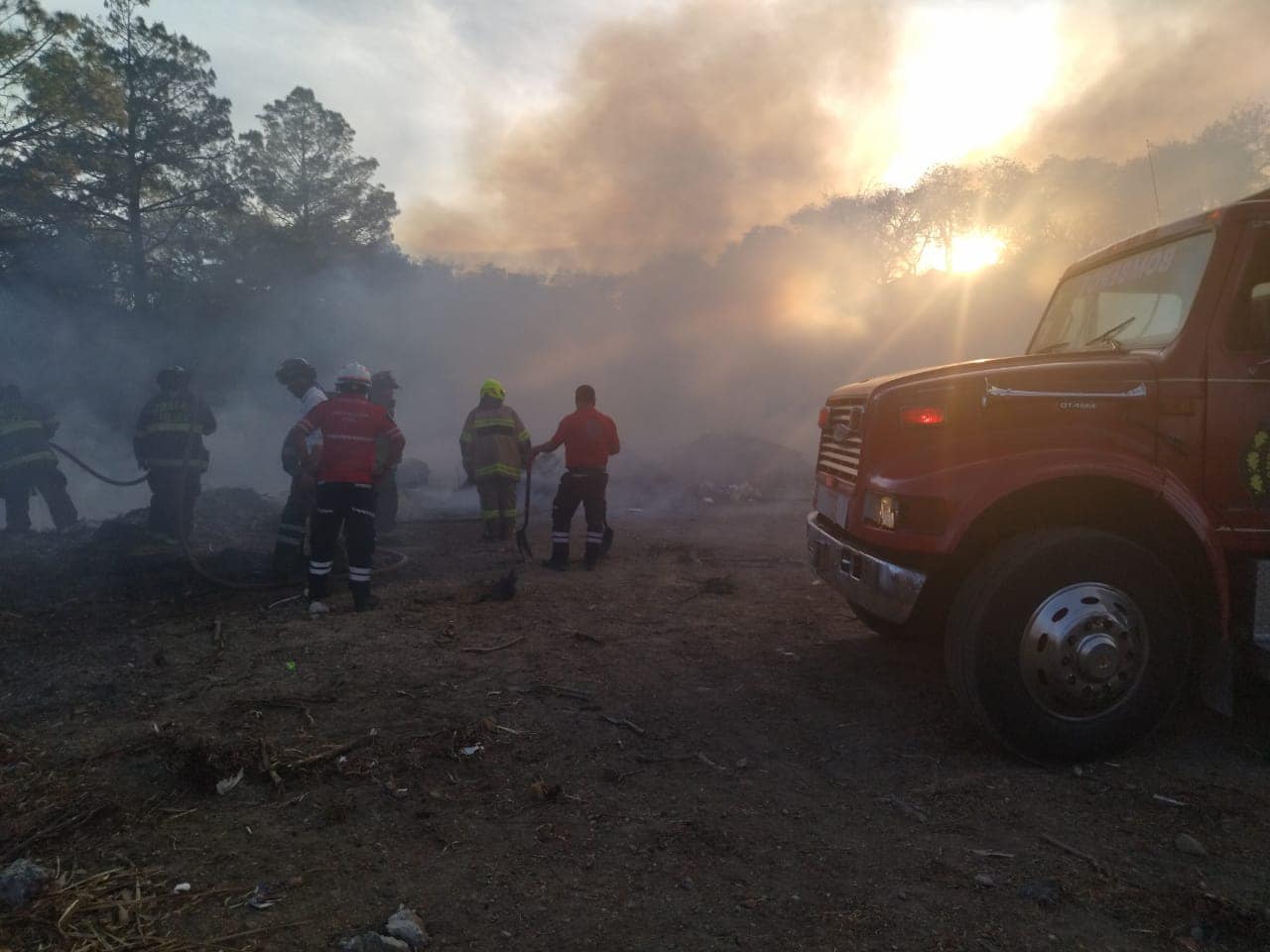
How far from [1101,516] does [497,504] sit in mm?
7114

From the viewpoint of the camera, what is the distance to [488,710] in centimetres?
427

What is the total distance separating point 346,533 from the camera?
6.59m

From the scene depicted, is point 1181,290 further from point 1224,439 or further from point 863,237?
point 863,237

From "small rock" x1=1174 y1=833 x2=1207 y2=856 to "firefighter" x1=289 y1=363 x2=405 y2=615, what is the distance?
5.49 meters

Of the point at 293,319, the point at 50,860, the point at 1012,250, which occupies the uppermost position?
the point at 1012,250

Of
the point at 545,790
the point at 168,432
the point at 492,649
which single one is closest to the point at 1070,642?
the point at 545,790

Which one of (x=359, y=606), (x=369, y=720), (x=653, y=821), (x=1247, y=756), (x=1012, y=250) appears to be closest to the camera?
(x=653, y=821)

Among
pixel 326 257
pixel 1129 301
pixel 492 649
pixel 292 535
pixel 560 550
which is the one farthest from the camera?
pixel 326 257

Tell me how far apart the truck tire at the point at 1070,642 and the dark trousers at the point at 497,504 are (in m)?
6.79

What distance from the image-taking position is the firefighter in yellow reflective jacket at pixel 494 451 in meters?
9.38

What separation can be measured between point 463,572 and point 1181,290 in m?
6.31

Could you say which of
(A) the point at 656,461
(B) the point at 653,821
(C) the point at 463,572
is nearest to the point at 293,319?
(A) the point at 656,461

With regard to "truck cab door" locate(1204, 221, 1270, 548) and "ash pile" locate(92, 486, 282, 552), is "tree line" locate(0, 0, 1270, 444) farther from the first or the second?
"truck cab door" locate(1204, 221, 1270, 548)

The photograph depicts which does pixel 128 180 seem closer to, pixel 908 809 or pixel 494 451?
pixel 494 451
